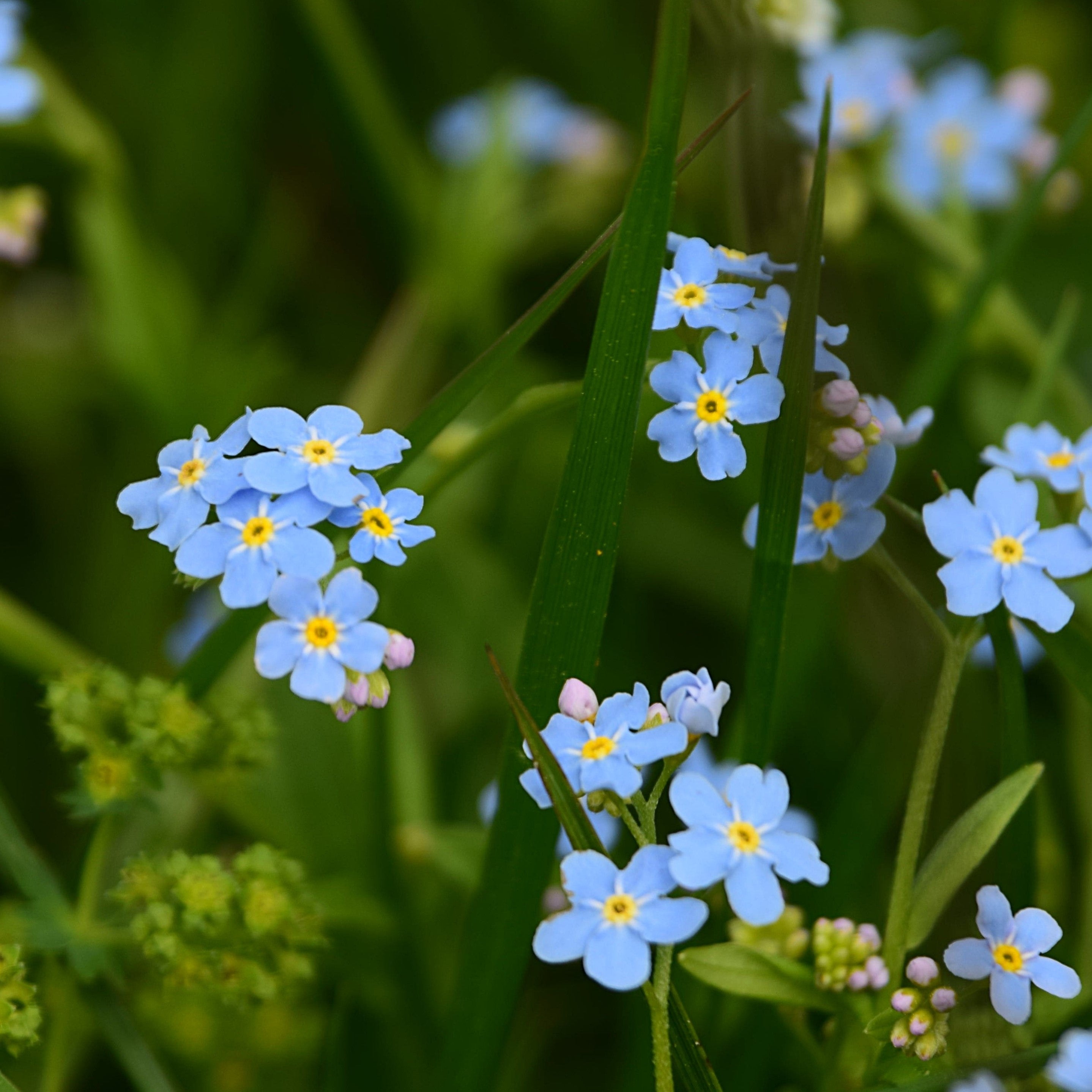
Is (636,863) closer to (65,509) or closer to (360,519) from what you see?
(360,519)

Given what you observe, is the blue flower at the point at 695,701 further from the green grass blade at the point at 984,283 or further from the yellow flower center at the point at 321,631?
the green grass blade at the point at 984,283

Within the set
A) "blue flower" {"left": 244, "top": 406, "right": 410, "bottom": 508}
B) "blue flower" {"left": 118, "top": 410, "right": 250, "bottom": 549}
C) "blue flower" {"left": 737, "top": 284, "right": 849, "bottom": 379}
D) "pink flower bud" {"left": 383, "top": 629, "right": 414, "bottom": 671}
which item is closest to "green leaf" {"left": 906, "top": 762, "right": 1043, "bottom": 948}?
"blue flower" {"left": 737, "top": 284, "right": 849, "bottom": 379}

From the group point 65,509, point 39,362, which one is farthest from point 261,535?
point 39,362

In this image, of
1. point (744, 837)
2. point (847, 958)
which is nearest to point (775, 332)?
point (744, 837)

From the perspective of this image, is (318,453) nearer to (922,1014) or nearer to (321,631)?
(321,631)

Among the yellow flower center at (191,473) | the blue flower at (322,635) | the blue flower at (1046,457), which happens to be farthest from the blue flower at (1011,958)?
the yellow flower center at (191,473)

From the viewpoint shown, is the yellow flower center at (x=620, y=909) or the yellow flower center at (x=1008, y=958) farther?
the yellow flower center at (x=1008, y=958)
